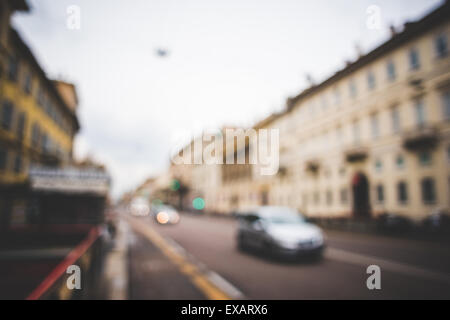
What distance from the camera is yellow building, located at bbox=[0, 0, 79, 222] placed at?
1400 centimetres

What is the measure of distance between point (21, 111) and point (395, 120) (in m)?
27.3

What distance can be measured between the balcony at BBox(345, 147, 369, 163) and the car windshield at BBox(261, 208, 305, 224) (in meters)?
14.9

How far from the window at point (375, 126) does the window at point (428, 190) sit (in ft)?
16.1

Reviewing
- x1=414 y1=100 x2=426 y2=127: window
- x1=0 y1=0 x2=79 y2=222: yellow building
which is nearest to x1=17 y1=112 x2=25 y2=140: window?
x1=0 y1=0 x2=79 y2=222: yellow building

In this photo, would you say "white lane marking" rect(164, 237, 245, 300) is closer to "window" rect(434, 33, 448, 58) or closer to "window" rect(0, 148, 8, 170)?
"window" rect(0, 148, 8, 170)

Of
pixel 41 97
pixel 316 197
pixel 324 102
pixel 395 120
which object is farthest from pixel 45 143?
pixel 395 120

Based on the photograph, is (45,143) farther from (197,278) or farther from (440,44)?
(440,44)

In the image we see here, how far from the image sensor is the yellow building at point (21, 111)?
13998mm

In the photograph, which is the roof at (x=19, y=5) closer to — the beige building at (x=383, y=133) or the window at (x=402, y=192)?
the beige building at (x=383, y=133)

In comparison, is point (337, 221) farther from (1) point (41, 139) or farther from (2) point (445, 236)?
(1) point (41, 139)

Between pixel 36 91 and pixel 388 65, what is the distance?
91.4ft

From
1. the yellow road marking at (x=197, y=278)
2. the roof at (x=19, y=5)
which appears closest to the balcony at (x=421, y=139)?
the yellow road marking at (x=197, y=278)

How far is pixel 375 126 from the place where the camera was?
2097 centimetres
